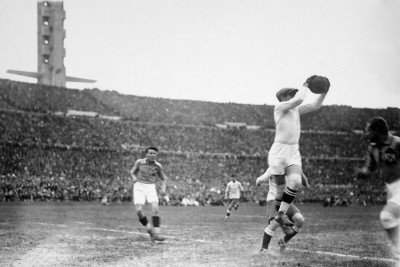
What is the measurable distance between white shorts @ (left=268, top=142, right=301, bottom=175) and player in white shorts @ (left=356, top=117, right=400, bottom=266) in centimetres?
167

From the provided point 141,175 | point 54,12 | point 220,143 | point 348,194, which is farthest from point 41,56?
point 141,175

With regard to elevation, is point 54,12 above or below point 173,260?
above

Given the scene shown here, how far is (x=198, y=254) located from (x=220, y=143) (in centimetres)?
4648

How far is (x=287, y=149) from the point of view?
8.47 m

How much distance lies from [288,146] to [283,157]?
0.60 feet

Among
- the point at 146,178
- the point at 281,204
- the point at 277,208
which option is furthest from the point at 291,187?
the point at 146,178

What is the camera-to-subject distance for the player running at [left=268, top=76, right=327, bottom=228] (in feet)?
27.2

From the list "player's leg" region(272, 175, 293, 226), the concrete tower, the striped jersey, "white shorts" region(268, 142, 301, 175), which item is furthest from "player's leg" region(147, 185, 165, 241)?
the concrete tower

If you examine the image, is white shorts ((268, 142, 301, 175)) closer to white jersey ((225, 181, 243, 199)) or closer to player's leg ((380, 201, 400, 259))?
player's leg ((380, 201, 400, 259))

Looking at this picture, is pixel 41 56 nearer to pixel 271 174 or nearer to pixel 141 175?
pixel 141 175

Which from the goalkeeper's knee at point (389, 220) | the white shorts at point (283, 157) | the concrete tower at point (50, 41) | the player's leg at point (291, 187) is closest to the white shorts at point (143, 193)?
the white shorts at point (283, 157)

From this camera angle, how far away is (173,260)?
302 inches

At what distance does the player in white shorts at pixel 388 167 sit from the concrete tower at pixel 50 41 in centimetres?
4893

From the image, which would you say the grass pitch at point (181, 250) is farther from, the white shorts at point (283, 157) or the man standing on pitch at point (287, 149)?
the white shorts at point (283, 157)
